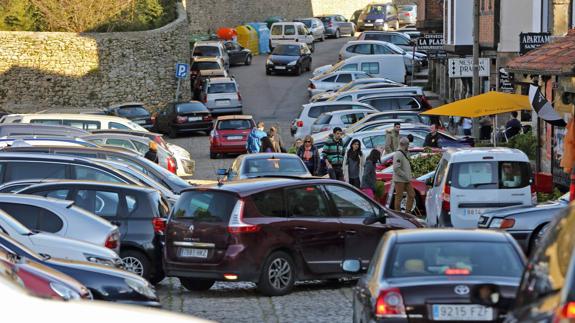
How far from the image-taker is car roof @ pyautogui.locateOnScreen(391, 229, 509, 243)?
10797 mm

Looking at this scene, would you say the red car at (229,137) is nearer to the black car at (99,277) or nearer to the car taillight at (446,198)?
the car taillight at (446,198)

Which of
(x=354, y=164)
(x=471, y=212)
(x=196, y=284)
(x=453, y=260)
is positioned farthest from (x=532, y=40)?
(x=453, y=260)

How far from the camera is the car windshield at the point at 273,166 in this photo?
24.7m

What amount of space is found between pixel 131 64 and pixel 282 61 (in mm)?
9543

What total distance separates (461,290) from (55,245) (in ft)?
18.4

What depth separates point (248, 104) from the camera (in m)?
53.8

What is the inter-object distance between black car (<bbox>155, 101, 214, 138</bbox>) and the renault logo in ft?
121

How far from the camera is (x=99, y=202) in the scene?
17125 mm

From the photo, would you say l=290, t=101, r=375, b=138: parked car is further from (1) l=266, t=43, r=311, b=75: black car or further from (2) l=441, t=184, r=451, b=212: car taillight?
(2) l=441, t=184, r=451, b=212: car taillight

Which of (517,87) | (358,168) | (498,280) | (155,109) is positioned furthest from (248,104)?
(498,280)

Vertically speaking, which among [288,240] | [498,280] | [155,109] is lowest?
[155,109]

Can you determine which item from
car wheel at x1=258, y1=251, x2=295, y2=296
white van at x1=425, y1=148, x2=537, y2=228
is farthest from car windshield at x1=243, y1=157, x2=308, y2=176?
car wheel at x1=258, y1=251, x2=295, y2=296

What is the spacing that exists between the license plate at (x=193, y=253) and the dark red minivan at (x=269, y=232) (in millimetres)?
12

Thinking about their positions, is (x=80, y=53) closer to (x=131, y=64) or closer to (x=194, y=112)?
(x=131, y=64)
